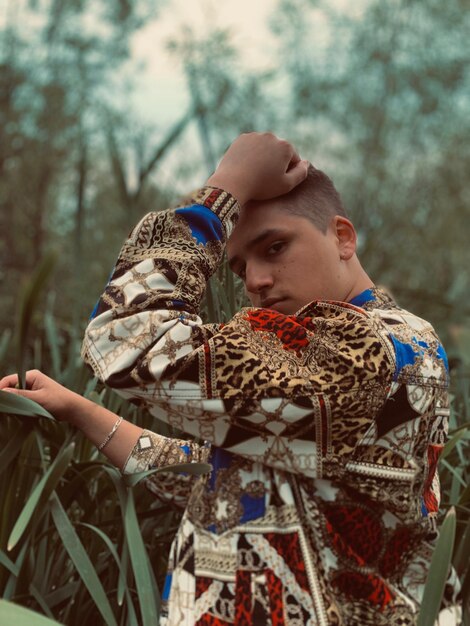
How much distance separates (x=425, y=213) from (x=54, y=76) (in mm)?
6087

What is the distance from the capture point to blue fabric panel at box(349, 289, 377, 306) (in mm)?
1253

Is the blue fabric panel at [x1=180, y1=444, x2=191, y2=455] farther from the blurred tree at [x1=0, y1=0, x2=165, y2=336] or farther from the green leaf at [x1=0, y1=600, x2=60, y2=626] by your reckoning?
the blurred tree at [x1=0, y1=0, x2=165, y2=336]

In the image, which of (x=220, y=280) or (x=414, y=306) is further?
(x=414, y=306)

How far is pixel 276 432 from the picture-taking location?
1.08 meters

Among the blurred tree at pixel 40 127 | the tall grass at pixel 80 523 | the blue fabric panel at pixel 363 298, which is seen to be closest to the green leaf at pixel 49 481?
the tall grass at pixel 80 523

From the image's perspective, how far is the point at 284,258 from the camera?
1.26m

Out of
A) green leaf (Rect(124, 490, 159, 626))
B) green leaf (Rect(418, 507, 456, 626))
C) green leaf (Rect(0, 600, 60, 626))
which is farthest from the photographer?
green leaf (Rect(124, 490, 159, 626))

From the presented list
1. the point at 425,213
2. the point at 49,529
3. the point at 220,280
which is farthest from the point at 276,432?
the point at 425,213

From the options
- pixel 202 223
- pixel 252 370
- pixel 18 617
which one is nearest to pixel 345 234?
pixel 202 223

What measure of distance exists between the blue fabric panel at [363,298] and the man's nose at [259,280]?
0.12m

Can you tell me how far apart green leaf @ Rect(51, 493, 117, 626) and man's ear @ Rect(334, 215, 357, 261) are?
21.8 inches

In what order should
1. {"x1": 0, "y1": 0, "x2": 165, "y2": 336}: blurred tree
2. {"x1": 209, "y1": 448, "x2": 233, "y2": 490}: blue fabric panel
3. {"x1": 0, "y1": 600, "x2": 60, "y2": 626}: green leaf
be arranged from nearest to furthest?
{"x1": 0, "y1": 600, "x2": 60, "y2": 626}: green leaf < {"x1": 209, "y1": 448, "x2": 233, "y2": 490}: blue fabric panel < {"x1": 0, "y1": 0, "x2": 165, "y2": 336}: blurred tree

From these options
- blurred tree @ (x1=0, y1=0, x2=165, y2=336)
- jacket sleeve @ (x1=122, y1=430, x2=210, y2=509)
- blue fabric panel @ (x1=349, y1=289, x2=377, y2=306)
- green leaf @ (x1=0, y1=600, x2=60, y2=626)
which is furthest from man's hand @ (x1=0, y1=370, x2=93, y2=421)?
blurred tree @ (x1=0, y1=0, x2=165, y2=336)

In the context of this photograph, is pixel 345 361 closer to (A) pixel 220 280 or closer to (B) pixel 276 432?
(B) pixel 276 432
